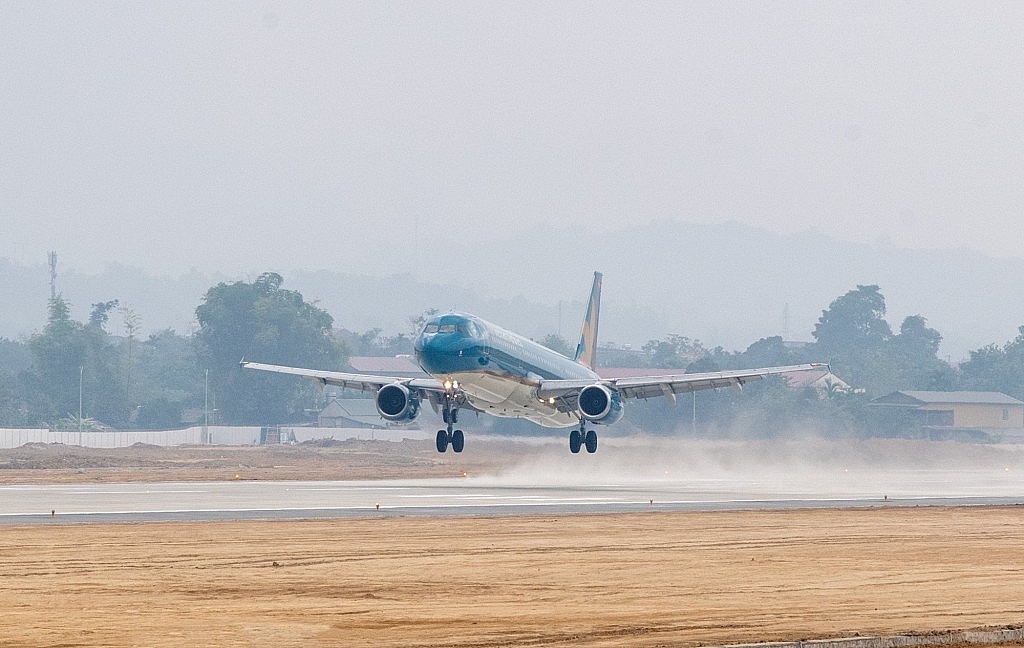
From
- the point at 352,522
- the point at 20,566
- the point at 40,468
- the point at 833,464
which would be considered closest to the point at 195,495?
the point at 352,522

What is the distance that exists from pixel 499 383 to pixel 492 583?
1404 inches

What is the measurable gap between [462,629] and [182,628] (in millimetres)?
3882

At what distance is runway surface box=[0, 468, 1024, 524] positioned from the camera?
139ft

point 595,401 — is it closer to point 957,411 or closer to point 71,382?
point 957,411

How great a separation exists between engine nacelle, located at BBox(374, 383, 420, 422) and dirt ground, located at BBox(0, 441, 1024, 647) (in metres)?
24.5

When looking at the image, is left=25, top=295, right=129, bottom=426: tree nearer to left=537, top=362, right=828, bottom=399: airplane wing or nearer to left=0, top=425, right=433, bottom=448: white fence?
→ left=0, top=425, right=433, bottom=448: white fence

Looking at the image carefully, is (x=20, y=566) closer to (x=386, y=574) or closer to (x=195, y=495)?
(x=386, y=574)

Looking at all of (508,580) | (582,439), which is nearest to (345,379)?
(582,439)

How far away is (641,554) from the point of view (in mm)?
30953

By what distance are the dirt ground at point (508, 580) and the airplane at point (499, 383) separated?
721 inches

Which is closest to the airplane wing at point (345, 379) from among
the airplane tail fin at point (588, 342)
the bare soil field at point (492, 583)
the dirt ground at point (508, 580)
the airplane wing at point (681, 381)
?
the airplane wing at point (681, 381)

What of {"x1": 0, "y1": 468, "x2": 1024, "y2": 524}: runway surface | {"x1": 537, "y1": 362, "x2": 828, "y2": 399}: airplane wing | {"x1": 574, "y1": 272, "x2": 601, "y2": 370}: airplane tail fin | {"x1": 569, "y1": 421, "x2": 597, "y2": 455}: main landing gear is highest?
{"x1": 574, "y1": 272, "x2": 601, "y2": 370}: airplane tail fin

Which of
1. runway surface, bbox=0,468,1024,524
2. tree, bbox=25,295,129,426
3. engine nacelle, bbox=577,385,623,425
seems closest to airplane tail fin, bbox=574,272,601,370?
runway surface, bbox=0,468,1024,524

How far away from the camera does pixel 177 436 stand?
140m
